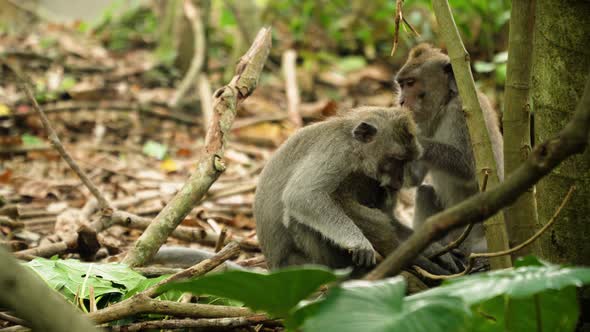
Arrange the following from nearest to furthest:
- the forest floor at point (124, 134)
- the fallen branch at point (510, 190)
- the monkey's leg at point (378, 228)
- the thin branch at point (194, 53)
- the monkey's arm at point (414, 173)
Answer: the fallen branch at point (510, 190) < the monkey's leg at point (378, 228) < the monkey's arm at point (414, 173) < the forest floor at point (124, 134) < the thin branch at point (194, 53)

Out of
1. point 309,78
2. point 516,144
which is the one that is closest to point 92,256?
point 516,144

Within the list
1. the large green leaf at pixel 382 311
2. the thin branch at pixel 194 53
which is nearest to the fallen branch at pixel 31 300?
the large green leaf at pixel 382 311

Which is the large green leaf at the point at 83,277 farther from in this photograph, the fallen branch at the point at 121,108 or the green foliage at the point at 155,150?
the fallen branch at the point at 121,108

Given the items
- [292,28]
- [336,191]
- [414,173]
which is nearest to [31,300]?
[336,191]

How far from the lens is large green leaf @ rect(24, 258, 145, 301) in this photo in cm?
398

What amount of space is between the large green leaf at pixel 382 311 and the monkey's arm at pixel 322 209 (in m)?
2.43

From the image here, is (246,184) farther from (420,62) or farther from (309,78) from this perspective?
(309,78)

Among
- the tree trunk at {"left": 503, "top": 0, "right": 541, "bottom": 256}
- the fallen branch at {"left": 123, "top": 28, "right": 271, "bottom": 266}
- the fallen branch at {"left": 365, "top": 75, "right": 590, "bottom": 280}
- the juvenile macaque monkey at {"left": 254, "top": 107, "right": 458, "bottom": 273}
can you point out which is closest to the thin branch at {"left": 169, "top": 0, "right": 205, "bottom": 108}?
the fallen branch at {"left": 123, "top": 28, "right": 271, "bottom": 266}

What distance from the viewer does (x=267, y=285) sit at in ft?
7.61

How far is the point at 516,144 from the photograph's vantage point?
3.45 metres

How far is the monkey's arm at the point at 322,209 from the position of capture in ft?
15.3

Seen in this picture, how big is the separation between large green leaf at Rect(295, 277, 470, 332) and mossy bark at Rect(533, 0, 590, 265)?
54.5 inches

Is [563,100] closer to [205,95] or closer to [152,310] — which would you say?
[152,310]

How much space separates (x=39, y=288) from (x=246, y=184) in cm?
582
